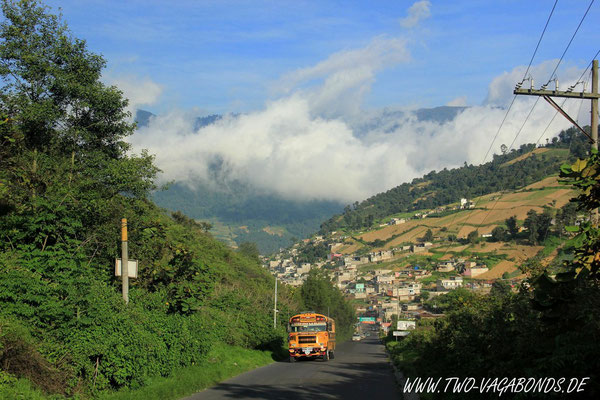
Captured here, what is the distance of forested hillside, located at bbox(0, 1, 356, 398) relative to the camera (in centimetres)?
1256

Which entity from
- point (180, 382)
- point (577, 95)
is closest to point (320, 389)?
point (180, 382)

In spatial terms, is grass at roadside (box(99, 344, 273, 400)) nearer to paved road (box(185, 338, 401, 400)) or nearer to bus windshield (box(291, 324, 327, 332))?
paved road (box(185, 338, 401, 400))

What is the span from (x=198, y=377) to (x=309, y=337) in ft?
48.2

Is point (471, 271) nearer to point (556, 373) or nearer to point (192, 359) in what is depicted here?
point (192, 359)

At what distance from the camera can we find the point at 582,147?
14725cm

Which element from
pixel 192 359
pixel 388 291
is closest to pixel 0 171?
pixel 192 359

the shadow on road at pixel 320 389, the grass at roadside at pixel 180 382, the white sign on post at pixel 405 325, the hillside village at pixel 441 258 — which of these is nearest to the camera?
the grass at roadside at pixel 180 382

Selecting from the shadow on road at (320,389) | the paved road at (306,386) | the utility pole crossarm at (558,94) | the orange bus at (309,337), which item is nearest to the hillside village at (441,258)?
the orange bus at (309,337)

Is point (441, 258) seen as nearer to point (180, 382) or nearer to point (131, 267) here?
point (131, 267)

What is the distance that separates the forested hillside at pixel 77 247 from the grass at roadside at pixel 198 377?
38cm

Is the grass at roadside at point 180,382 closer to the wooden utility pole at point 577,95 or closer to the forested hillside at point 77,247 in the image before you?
the forested hillside at point 77,247

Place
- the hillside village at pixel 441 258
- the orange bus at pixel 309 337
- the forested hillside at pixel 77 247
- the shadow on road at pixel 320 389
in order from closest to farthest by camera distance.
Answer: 1. the forested hillside at pixel 77 247
2. the shadow on road at pixel 320 389
3. the orange bus at pixel 309 337
4. the hillside village at pixel 441 258

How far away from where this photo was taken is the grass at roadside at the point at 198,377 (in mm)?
13828

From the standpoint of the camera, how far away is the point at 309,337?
3188 cm
